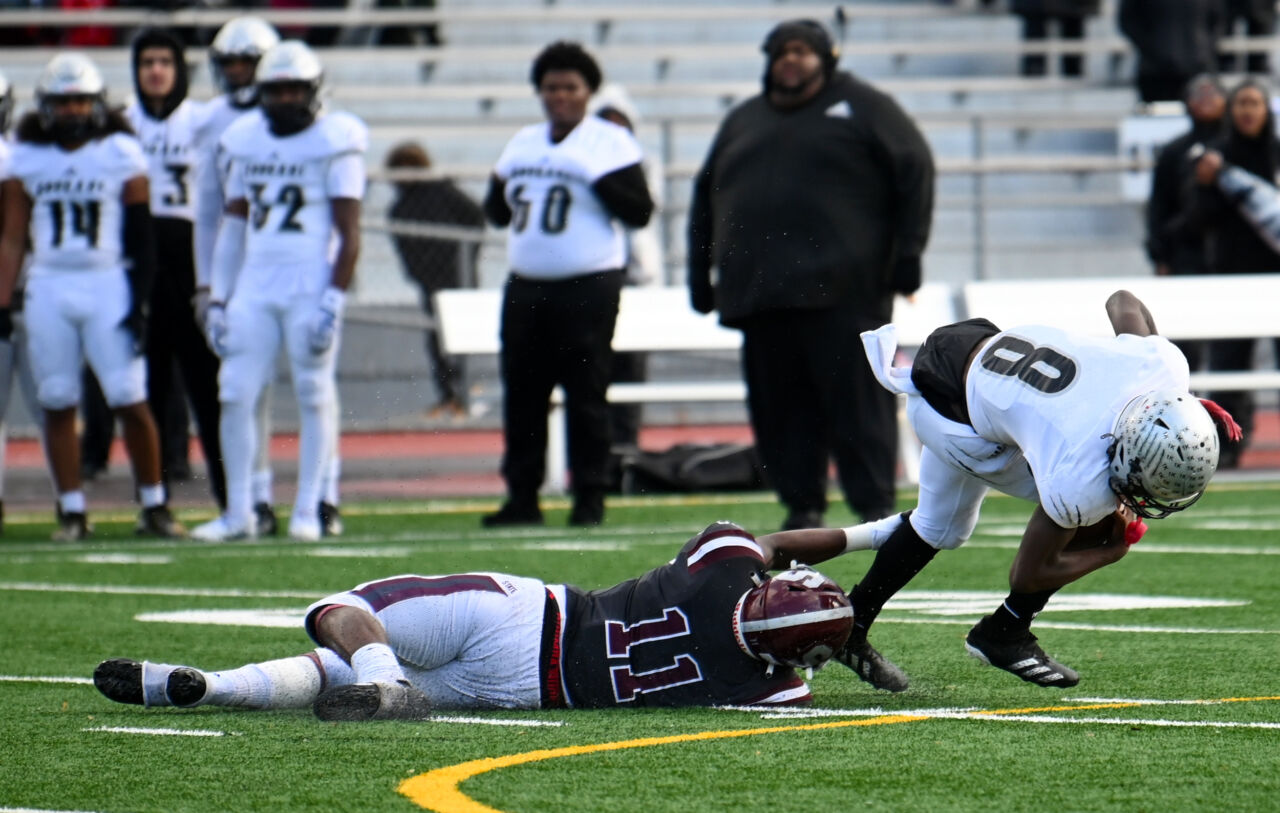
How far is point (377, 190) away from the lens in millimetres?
15539

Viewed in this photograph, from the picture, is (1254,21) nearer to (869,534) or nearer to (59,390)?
(59,390)

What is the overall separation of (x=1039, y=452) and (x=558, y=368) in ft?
17.9

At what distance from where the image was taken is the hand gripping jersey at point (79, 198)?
966cm

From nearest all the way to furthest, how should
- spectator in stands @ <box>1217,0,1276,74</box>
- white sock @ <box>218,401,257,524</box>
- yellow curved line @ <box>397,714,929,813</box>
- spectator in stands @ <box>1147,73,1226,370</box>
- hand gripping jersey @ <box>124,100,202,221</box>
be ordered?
yellow curved line @ <box>397,714,929,813</box>
white sock @ <box>218,401,257,524</box>
hand gripping jersey @ <box>124,100,202,221</box>
spectator in stands @ <box>1147,73,1226,370</box>
spectator in stands @ <box>1217,0,1276,74</box>

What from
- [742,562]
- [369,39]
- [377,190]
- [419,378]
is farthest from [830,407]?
[369,39]

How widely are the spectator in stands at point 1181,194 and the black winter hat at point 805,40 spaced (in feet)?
14.8

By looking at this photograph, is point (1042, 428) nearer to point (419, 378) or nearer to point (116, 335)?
point (116, 335)

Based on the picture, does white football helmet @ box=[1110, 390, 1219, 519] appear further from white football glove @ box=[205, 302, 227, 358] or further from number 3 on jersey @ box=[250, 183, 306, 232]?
white football glove @ box=[205, 302, 227, 358]

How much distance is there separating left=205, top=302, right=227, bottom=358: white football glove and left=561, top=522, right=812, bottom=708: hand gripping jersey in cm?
477

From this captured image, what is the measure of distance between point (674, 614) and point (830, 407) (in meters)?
4.20

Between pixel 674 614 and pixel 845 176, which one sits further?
pixel 845 176

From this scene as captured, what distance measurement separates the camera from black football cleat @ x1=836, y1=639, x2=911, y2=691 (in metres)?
5.14

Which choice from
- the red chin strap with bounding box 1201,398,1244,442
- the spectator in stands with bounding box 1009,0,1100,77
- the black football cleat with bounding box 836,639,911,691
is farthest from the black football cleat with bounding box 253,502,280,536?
the spectator in stands with bounding box 1009,0,1100,77

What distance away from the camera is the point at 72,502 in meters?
9.97
